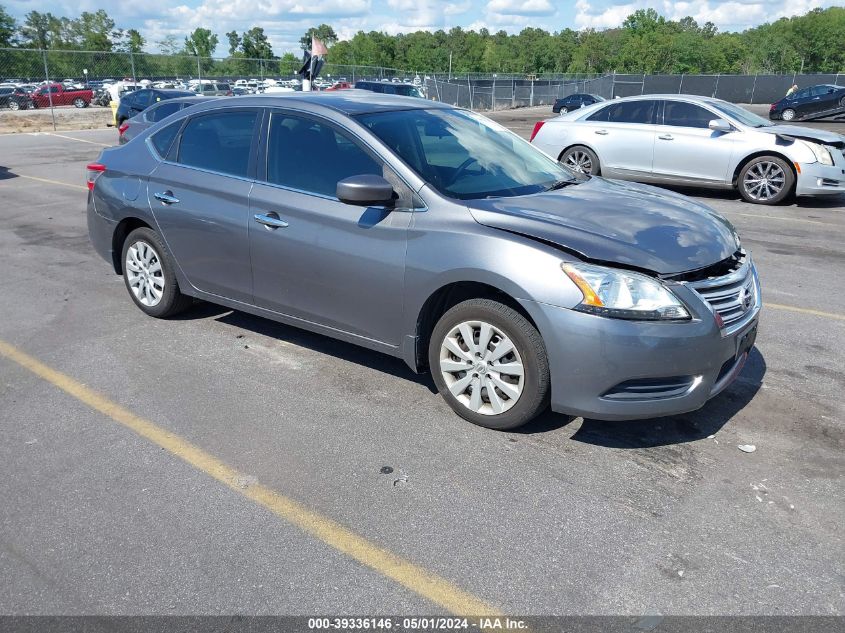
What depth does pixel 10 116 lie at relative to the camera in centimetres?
3133

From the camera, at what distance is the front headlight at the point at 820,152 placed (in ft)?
35.5

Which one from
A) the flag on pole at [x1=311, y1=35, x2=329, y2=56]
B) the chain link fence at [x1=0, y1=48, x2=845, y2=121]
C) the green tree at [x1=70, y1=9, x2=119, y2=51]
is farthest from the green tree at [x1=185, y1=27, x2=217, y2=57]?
the flag on pole at [x1=311, y1=35, x2=329, y2=56]

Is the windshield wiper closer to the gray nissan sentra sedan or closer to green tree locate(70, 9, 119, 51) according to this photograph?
the gray nissan sentra sedan

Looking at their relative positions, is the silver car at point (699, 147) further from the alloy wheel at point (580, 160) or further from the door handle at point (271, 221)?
the door handle at point (271, 221)

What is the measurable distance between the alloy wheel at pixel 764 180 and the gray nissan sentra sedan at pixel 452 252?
7244 millimetres

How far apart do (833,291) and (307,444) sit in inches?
207

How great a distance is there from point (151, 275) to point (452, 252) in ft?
9.57

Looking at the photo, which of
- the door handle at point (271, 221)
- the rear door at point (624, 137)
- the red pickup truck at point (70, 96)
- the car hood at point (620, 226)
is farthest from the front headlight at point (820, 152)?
the red pickup truck at point (70, 96)

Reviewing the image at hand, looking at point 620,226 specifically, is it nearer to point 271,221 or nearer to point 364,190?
point 364,190

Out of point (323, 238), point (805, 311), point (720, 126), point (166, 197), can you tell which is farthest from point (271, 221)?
point (720, 126)

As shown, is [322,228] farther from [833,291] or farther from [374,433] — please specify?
[833,291]

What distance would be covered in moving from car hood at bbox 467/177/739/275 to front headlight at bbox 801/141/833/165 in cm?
754

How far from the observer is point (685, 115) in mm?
11648

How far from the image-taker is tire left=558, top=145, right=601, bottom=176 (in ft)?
41.1
